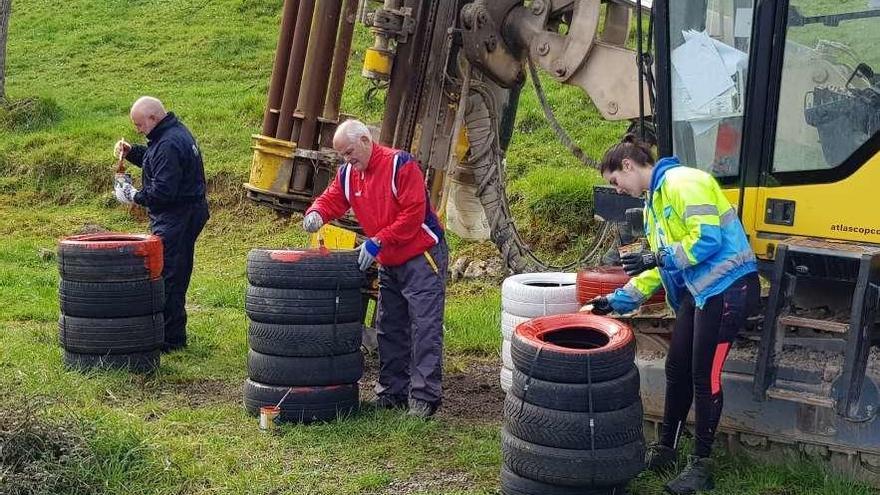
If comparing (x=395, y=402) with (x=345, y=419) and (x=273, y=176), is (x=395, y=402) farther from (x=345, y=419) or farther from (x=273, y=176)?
(x=273, y=176)

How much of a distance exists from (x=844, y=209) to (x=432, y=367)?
8.39ft

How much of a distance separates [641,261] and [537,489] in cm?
121

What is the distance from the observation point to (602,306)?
6.00 m

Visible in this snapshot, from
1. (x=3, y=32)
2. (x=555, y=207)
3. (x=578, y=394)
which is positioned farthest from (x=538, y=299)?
(x=3, y=32)

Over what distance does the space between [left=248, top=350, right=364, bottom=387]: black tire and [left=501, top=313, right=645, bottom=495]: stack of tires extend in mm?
1642

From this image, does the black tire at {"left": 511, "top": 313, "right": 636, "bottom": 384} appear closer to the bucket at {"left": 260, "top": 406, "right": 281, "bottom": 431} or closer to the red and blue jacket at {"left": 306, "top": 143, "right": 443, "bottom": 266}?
the red and blue jacket at {"left": 306, "top": 143, "right": 443, "bottom": 266}

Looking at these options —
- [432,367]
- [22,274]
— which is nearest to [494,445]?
[432,367]

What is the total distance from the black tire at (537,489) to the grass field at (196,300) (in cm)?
40

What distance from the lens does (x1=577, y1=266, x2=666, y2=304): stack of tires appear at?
6355mm

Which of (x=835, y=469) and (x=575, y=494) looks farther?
(x=835, y=469)

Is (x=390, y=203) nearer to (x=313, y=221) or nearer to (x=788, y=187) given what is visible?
(x=313, y=221)

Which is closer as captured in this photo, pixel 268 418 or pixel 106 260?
pixel 268 418

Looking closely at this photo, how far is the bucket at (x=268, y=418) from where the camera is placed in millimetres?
6707

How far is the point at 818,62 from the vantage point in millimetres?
5859
